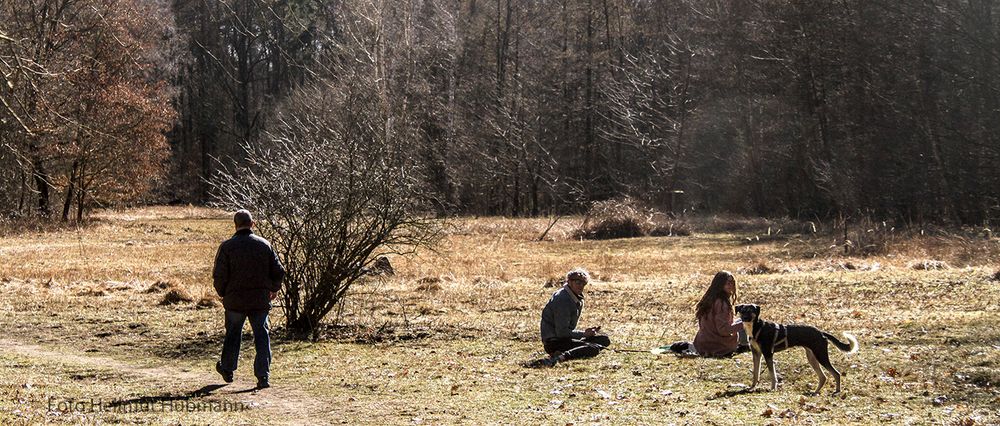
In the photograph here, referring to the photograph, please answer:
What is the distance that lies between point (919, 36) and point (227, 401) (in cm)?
3563

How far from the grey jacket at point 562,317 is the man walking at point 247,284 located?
10.3ft

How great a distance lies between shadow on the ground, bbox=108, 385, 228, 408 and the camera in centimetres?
942

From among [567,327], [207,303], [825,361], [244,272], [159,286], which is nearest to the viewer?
[825,361]

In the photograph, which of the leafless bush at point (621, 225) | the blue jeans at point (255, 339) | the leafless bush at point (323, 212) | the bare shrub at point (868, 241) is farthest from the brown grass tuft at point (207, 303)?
the leafless bush at point (621, 225)

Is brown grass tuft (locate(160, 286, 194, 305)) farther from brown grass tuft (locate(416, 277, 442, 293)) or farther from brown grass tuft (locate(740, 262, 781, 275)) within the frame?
brown grass tuft (locate(740, 262, 781, 275))

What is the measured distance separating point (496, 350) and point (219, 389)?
3765mm

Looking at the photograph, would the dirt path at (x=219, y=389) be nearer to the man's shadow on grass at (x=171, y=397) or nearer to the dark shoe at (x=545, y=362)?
the man's shadow on grass at (x=171, y=397)

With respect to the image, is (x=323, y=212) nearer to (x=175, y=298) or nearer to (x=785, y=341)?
(x=175, y=298)

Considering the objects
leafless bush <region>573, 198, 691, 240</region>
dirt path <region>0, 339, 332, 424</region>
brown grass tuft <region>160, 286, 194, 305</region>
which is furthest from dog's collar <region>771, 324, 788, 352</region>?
leafless bush <region>573, 198, 691, 240</region>

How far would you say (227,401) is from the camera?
31.6 feet

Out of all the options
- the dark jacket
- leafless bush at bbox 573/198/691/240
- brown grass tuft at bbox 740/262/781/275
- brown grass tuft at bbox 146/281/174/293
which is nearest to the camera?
the dark jacket

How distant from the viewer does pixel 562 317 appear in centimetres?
1184

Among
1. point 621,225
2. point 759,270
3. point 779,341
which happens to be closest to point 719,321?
point 779,341

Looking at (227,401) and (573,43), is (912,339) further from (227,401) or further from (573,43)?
(573,43)
